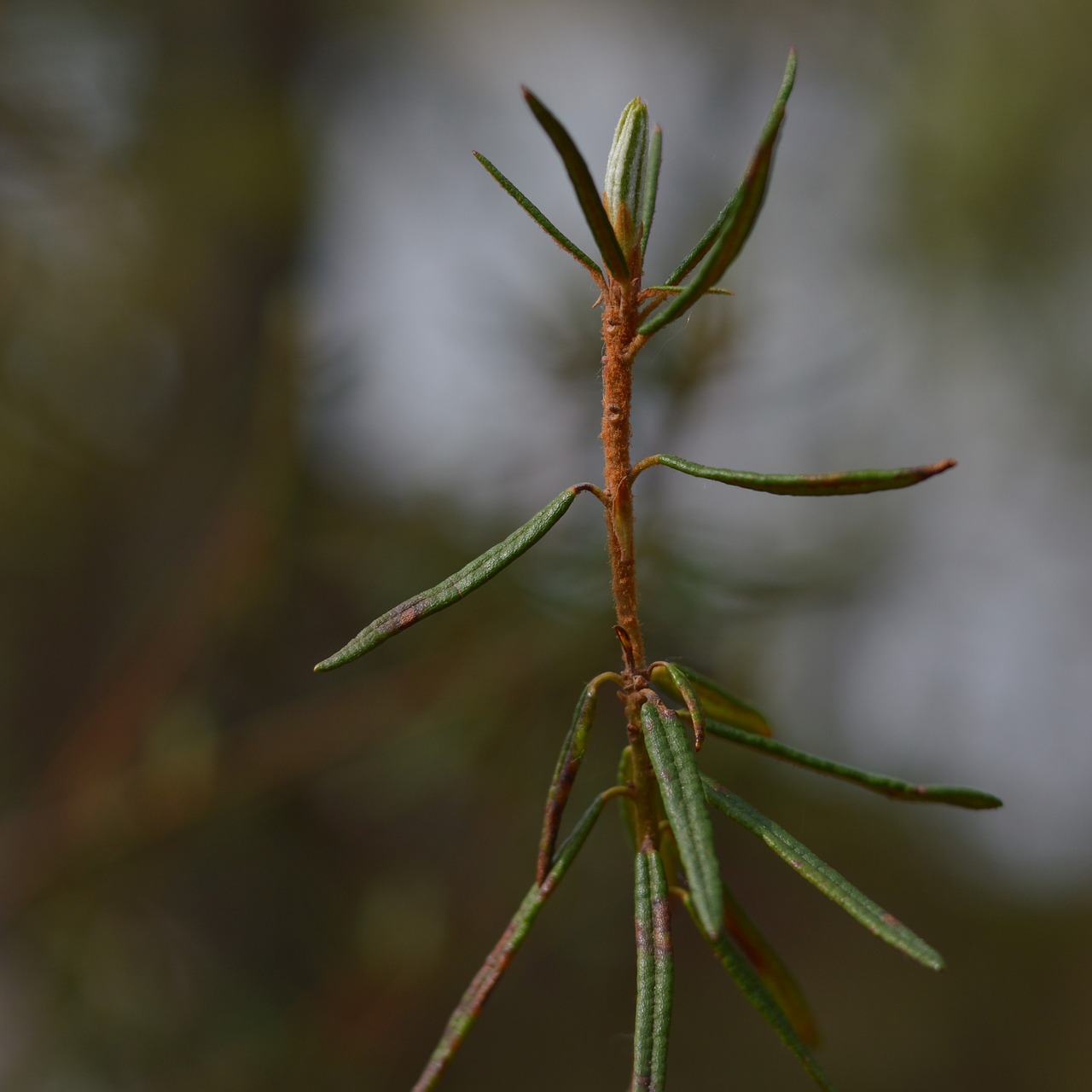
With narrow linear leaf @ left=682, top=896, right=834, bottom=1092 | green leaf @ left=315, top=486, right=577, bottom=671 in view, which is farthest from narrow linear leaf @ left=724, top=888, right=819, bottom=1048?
green leaf @ left=315, top=486, right=577, bottom=671

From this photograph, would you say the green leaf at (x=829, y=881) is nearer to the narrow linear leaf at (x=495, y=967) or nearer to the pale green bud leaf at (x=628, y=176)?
the narrow linear leaf at (x=495, y=967)

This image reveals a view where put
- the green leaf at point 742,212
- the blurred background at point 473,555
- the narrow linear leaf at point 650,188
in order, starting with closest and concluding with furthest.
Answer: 1. the green leaf at point 742,212
2. the narrow linear leaf at point 650,188
3. the blurred background at point 473,555

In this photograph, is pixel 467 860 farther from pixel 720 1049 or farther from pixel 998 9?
pixel 998 9

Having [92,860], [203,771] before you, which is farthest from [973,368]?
[92,860]

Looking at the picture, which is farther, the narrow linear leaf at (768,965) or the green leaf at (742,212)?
the narrow linear leaf at (768,965)

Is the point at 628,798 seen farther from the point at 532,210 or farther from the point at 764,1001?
the point at 532,210

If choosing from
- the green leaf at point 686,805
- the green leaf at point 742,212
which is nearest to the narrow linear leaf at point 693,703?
the green leaf at point 686,805

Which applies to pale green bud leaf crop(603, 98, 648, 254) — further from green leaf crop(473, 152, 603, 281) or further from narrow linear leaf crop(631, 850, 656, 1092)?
narrow linear leaf crop(631, 850, 656, 1092)

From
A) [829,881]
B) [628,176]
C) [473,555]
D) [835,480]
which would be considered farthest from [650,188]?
[473,555]
